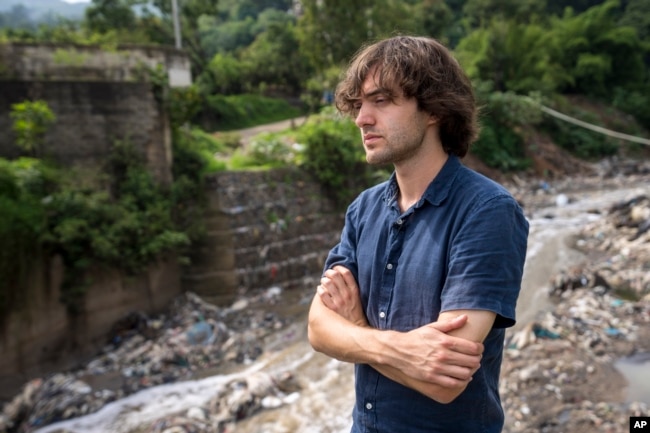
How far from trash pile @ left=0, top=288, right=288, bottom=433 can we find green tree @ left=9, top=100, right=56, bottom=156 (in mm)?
2791

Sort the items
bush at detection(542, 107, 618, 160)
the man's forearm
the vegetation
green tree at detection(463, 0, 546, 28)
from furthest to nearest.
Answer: green tree at detection(463, 0, 546, 28) → bush at detection(542, 107, 618, 160) → the vegetation → the man's forearm

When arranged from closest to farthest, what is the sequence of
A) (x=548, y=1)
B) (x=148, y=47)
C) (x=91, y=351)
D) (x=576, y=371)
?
(x=576, y=371) → (x=91, y=351) → (x=148, y=47) → (x=548, y=1)

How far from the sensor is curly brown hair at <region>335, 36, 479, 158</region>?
1.51 meters

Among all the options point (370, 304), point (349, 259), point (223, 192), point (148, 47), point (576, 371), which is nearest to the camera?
point (370, 304)

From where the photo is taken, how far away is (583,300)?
7.04 meters

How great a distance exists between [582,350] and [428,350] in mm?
4964

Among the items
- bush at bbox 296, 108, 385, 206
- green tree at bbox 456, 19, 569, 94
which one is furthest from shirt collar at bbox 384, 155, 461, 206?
green tree at bbox 456, 19, 569, 94

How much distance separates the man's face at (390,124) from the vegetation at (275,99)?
1.41 ft

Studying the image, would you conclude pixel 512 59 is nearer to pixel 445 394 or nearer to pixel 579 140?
pixel 579 140

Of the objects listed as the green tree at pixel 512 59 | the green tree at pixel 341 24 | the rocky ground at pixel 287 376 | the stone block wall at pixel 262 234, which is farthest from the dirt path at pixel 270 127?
the rocky ground at pixel 287 376

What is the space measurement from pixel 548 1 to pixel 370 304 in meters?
33.8

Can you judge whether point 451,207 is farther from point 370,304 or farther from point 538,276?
point 538,276

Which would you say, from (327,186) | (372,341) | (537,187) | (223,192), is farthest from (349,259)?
(537,187)

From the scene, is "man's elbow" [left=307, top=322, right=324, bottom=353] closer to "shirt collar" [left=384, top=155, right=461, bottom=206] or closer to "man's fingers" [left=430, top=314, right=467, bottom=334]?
"man's fingers" [left=430, top=314, right=467, bottom=334]
